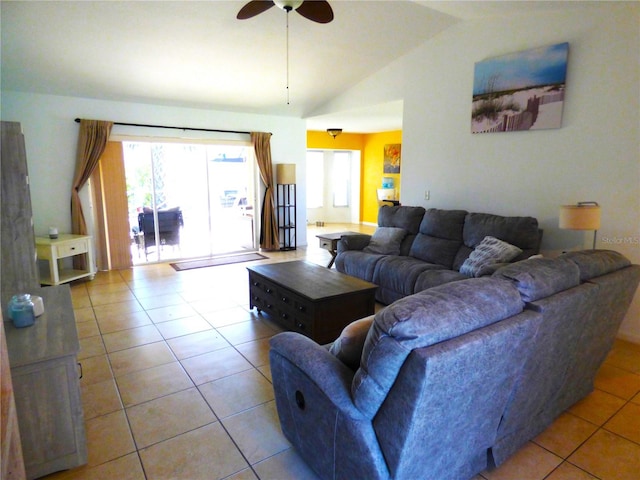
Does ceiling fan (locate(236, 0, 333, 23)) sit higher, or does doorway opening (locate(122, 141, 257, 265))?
ceiling fan (locate(236, 0, 333, 23))

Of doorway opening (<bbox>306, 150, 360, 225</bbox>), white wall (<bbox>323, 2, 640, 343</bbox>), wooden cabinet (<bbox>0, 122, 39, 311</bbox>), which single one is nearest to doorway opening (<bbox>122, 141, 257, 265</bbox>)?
wooden cabinet (<bbox>0, 122, 39, 311</bbox>)

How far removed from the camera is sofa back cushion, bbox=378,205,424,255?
4.71 meters

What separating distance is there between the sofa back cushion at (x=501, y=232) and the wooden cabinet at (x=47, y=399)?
11.3 feet

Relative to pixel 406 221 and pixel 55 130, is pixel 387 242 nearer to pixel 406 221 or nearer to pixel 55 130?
pixel 406 221

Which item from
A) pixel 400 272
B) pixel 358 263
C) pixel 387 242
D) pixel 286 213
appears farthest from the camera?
pixel 286 213

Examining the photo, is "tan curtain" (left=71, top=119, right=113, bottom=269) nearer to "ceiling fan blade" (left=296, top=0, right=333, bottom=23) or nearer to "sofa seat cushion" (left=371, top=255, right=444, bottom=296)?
"ceiling fan blade" (left=296, top=0, right=333, bottom=23)

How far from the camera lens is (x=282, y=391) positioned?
190 cm

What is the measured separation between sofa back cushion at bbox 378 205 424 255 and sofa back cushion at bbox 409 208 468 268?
0.13 m

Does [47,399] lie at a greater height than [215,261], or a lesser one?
greater

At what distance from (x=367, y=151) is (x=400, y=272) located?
679 cm

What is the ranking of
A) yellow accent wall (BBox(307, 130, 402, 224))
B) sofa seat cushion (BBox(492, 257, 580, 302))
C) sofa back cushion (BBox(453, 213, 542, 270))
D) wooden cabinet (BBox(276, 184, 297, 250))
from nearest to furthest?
sofa seat cushion (BBox(492, 257, 580, 302)) → sofa back cushion (BBox(453, 213, 542, 270)) → wooden cabinet (BBox(276, 184, 297, 250)) → yellow accent wall (BBox(307, 130, 402, 224))

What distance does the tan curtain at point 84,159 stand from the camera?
520 centimetres

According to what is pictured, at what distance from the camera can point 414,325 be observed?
125 cm

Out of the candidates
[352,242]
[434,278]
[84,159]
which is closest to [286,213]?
[352,242]
